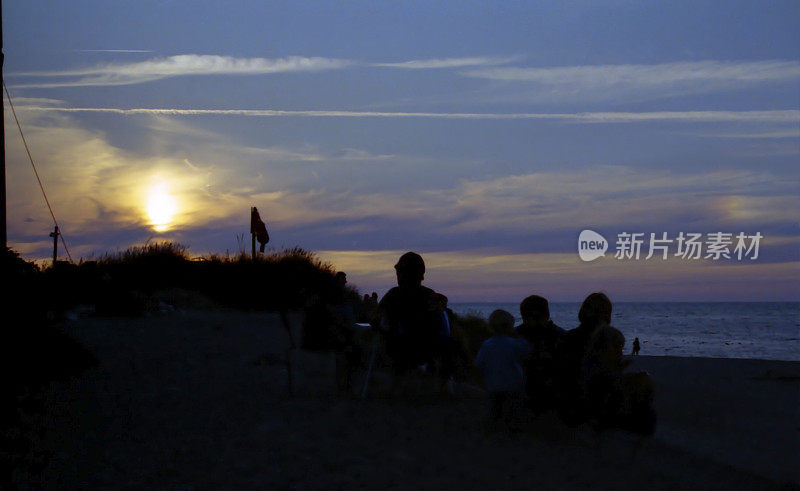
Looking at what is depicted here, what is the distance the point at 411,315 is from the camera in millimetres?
7855

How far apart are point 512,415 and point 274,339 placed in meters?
9.22

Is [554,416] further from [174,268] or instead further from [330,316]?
[174,268]

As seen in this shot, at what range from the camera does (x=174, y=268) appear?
25000mm

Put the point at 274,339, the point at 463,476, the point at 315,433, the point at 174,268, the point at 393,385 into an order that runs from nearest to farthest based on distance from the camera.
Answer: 1. the point at 463,476
2. the point at 315,433
3. the point at 393,385
4. the point at 274,339
5. the point at 174,268

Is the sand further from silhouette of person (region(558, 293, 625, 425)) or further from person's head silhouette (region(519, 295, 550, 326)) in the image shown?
person's head silhouette (region(519, 295, 550, 326))

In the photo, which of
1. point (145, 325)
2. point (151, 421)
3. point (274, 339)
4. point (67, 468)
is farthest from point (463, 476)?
point (145, 325)

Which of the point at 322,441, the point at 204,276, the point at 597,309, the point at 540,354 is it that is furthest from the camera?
the point at 204,276

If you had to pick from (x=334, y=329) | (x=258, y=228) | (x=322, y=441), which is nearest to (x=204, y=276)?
(x=258, y=228)

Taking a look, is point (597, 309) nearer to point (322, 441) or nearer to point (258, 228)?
point (322, 441)

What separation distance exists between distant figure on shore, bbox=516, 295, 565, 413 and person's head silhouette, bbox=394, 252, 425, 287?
3.76ft

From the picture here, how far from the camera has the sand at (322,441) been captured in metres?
5.55

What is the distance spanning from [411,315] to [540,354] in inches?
59.0

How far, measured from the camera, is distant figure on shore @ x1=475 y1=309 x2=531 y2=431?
691cm

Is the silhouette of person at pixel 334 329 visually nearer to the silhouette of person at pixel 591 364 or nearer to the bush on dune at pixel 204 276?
the silhouette of person at pixel 591 364
